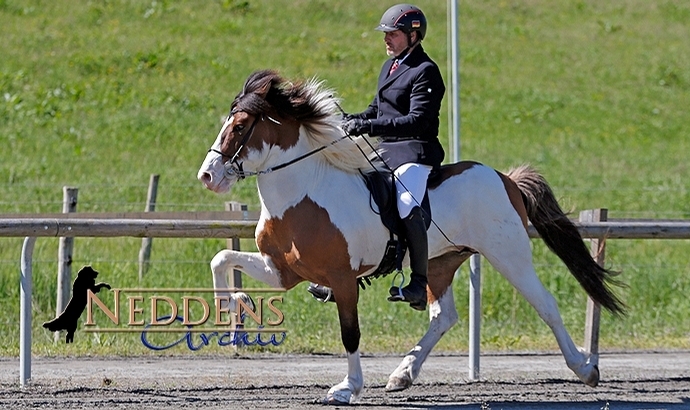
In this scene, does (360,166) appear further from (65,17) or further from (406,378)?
(65,17)

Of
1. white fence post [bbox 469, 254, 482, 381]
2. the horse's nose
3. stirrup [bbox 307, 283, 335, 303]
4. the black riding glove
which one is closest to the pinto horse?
the horse's nose

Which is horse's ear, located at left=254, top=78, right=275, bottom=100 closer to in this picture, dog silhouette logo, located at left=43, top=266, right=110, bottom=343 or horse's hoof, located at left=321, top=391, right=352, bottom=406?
horse's hoof, located at left=321, top=391, right=352, bottom=406

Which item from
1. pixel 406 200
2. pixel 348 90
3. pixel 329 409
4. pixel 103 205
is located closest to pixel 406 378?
pixel 329 409

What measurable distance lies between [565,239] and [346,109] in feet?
53.1

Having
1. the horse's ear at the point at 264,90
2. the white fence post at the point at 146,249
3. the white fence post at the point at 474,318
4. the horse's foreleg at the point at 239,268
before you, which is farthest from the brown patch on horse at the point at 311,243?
the white fence post at the point at 146,249

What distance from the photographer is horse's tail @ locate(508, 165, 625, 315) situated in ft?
26.4

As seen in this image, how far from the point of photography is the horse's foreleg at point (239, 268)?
706 centimetres

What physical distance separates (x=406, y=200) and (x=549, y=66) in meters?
24.2

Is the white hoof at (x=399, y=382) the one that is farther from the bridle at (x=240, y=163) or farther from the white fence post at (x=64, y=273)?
the white fence post at (x=64, y=273)

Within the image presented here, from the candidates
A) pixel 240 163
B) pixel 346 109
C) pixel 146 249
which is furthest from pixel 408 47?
pixel 346 109

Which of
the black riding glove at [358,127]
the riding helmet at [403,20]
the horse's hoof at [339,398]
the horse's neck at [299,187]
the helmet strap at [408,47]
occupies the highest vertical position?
the riding helmet at [403,20]

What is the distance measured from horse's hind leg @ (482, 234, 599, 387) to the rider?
2.66 ft

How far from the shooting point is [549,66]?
30.2 meters

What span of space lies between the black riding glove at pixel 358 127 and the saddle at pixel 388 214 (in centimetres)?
38
